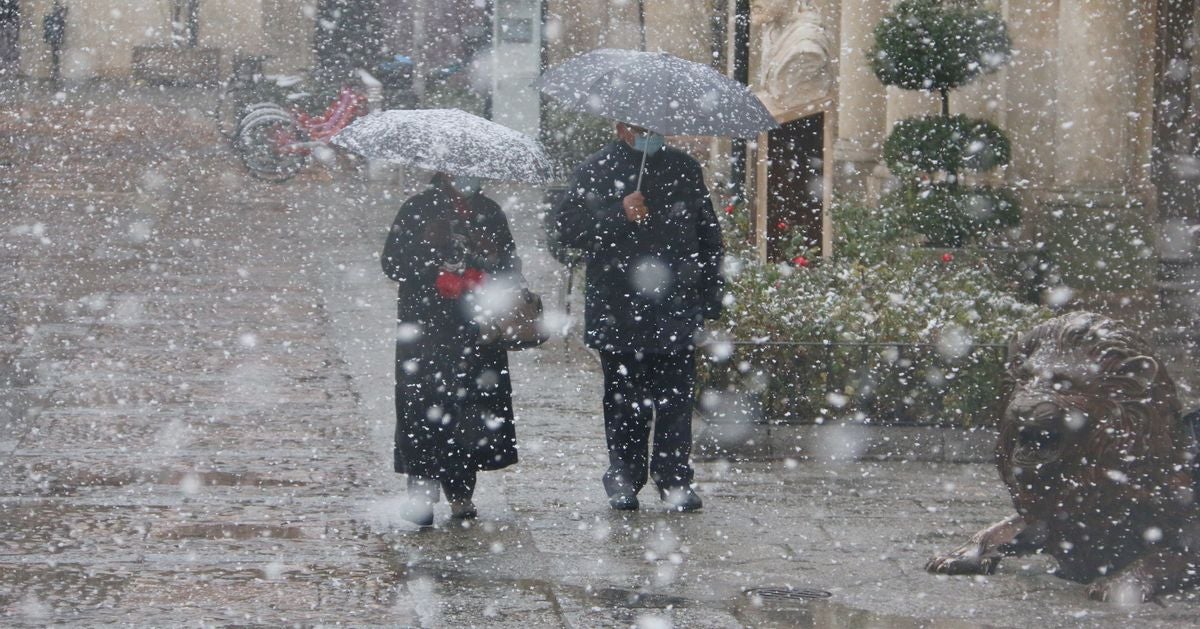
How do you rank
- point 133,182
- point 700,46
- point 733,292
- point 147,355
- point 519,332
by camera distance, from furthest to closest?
point 700,46
point 133,182
point 147,355
point 733,292
point 519,332

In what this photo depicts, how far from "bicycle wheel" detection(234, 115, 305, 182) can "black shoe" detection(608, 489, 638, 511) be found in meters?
14.3

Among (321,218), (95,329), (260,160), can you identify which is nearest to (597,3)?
(260,160)

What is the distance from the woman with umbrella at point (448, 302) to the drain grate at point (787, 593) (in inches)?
57.5

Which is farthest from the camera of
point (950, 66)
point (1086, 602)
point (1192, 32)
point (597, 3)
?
point (597, 3)

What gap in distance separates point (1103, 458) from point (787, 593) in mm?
1140

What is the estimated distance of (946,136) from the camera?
13516 millimetres

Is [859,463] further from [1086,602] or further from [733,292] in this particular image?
[1086,602]

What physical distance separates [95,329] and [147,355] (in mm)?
986

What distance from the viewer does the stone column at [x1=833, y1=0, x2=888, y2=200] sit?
16.6 meters

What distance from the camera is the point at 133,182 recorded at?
20406mm

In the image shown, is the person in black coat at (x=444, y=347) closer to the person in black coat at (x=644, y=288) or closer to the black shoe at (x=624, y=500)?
the person in black coat at (x=644, y=288)

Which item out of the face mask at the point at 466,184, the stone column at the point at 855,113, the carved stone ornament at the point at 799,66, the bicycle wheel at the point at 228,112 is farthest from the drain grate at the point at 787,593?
the bicycle wheel at the point at 228,112

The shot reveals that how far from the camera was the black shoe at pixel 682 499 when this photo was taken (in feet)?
24.3

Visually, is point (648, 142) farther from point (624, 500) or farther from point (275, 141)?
point (275, 141)
